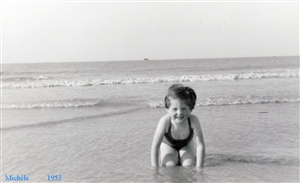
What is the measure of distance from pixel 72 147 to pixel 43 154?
18.7 inches

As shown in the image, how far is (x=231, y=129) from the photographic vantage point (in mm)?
5891

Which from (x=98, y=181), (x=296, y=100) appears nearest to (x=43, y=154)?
(x=98, y=181)

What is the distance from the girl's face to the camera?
3566 mm

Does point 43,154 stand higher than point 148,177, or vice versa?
point 43,154

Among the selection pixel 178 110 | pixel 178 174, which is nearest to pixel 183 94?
pixel 178 110

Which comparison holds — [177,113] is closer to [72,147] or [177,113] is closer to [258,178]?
[258,178]

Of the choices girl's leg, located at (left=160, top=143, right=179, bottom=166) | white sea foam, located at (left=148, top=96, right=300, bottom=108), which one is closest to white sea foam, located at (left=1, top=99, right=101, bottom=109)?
white sea foam, located at (left=148, top=96, right=300, bottom=108)

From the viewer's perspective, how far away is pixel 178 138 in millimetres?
3826

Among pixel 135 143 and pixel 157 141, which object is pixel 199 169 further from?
pixel 135 143

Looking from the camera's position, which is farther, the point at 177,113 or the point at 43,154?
the point at 43,154

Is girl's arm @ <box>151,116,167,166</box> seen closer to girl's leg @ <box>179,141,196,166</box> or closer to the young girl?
the young girl

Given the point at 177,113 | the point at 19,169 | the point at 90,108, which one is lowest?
the point at 19,169

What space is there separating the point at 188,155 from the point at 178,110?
60 cm

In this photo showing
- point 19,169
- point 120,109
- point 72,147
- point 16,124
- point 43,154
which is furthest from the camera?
point 120,109
